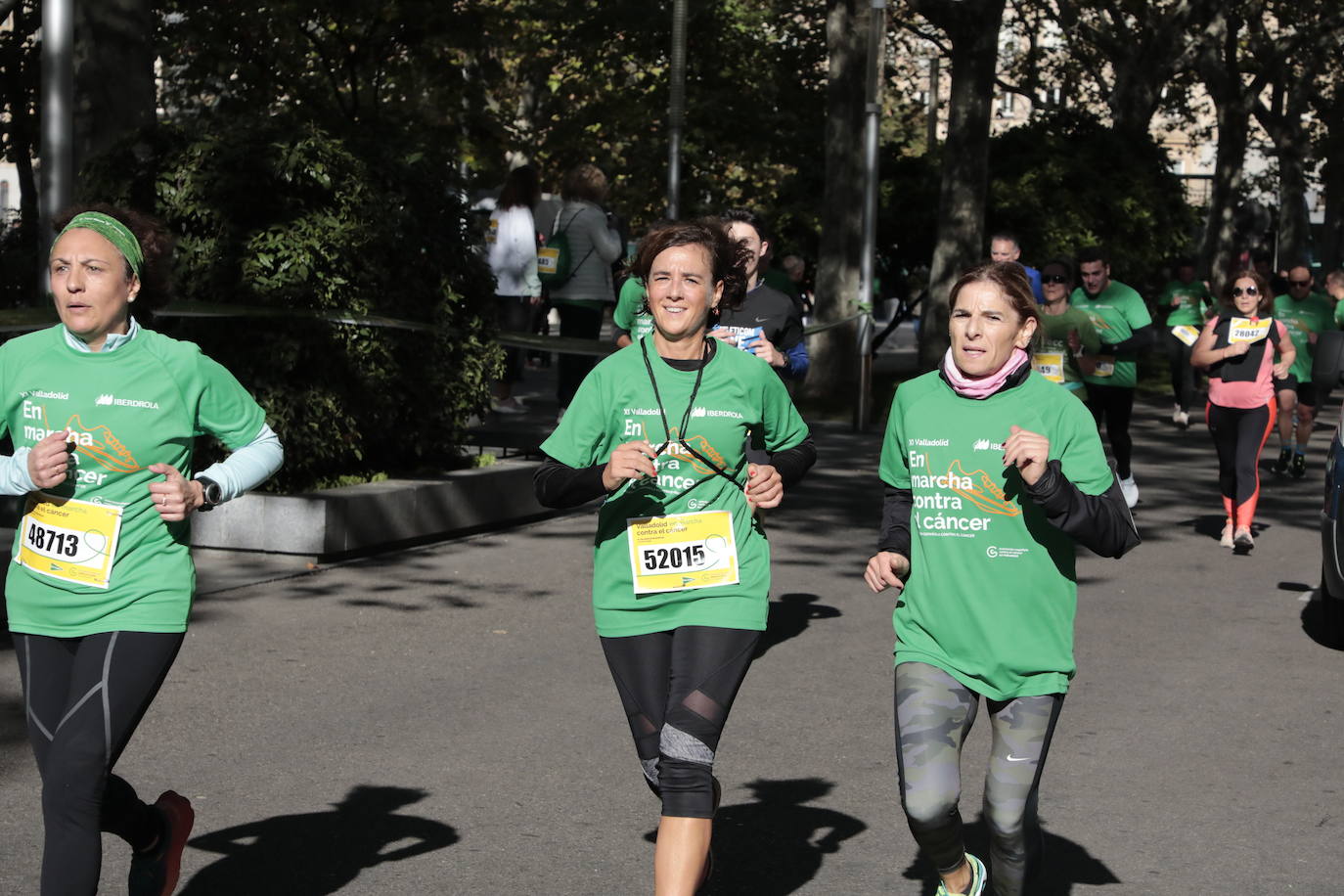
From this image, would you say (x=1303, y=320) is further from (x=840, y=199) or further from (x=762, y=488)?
(x=762, y=488)

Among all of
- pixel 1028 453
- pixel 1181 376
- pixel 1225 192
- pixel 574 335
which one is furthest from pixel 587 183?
pixel 1225 192

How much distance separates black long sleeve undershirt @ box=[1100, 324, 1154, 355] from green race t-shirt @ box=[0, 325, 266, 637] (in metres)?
8.92

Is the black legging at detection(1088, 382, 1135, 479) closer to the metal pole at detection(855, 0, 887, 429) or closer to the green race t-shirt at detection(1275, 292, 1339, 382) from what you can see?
the green race t-shirt at detection(1275, 292, 1339, 382)

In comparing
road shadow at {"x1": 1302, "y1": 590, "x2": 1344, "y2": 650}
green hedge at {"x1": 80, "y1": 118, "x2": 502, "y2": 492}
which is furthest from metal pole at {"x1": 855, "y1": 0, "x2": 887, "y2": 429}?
road shadow at {"x1": 1302, "y1": 590, "x2": 1344, "y2": 650}

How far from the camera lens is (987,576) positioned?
4383mm

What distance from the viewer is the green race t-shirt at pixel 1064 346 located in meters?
11.8

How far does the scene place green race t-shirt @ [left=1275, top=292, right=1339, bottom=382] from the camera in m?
16.3

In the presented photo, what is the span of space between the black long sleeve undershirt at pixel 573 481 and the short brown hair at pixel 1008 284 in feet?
2.07

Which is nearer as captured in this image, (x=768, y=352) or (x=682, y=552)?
(x=682, y=552)

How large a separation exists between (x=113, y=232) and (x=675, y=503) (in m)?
1.44

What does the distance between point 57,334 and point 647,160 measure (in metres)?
26.4

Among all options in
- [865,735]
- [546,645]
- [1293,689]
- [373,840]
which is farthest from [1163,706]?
[373,840]

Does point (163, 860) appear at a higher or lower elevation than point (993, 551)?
lower

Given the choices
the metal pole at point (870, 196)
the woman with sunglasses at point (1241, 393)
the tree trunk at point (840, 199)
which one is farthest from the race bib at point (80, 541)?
the tree trunk at point (840, 199)
